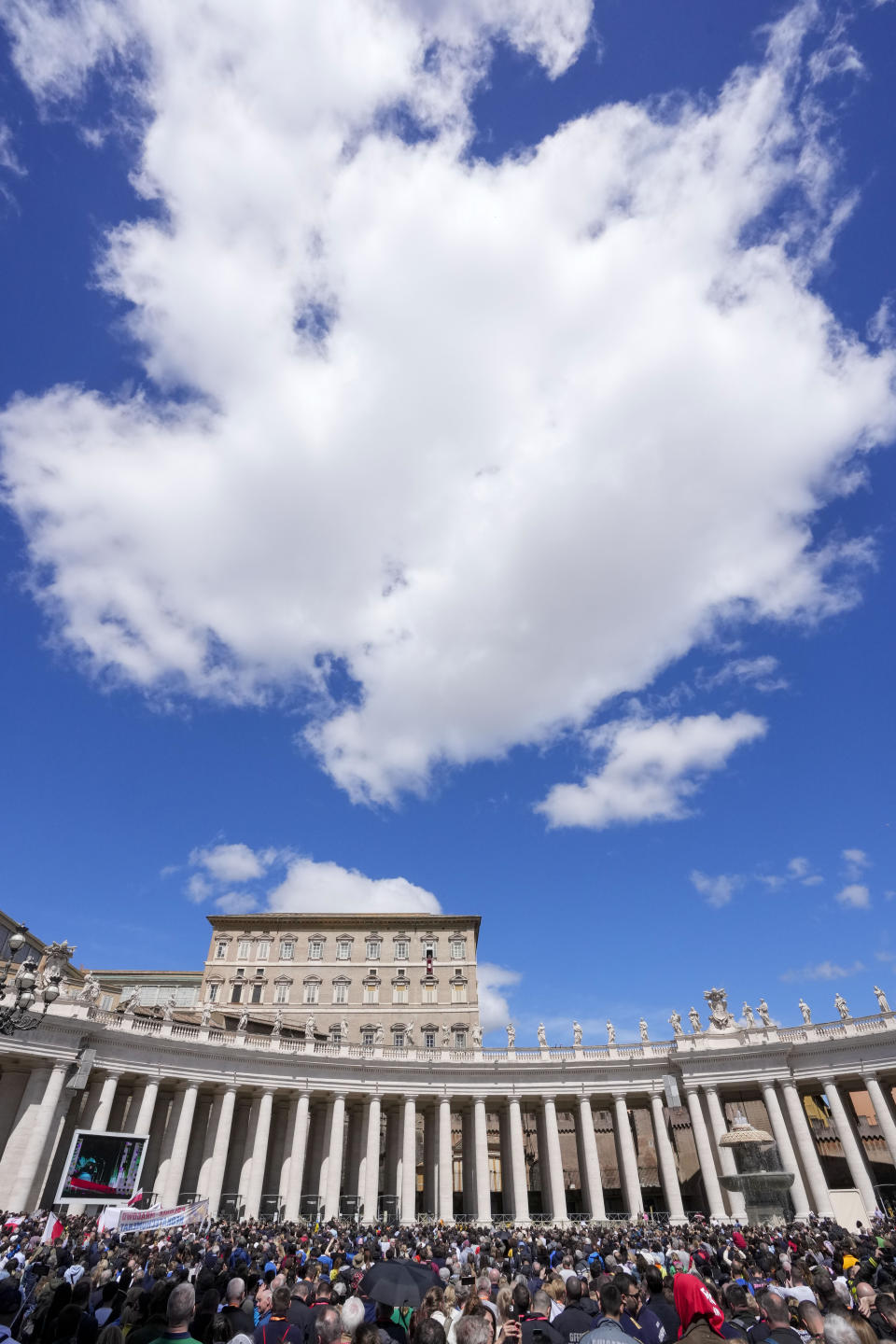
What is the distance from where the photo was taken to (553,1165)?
50.8 m

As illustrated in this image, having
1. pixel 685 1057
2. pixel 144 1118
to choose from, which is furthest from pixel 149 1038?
pixel 685 1057

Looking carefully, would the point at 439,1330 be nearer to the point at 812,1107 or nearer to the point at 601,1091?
the point at 601,1091

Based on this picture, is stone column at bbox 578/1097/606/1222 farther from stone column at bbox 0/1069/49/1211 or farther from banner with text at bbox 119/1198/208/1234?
stone column at bbox 0/1069/49/1211

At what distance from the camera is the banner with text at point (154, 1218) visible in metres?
28.1

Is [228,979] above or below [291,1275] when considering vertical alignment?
above

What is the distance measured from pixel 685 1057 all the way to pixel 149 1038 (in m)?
37.3

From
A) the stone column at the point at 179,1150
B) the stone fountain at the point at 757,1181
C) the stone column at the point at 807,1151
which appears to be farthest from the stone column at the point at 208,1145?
the stone column at the point at 807,1151

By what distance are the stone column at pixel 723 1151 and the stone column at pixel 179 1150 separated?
111ft

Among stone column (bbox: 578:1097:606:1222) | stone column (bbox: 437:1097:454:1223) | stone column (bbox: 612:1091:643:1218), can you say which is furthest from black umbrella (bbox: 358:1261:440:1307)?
stone column (bbox: 437:1097:454:1223)

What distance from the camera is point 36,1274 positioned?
15.7m

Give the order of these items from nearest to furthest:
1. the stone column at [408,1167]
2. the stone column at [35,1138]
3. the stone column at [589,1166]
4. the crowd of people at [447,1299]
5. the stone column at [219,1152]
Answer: the crowd of people at [447,1299]
the stone column at [35,1138]
the stone column at [219,1152]
the stone column at [589,1166]
the stone column at [408,1167]

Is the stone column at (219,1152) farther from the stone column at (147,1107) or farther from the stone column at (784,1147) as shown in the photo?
Answer: the stone column at (784,1147)

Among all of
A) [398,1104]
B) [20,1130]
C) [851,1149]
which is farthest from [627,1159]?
[20,1130]

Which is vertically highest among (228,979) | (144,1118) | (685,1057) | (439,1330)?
(228,979)
